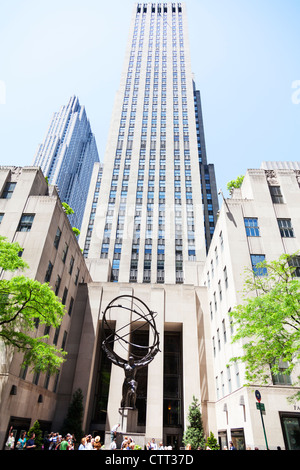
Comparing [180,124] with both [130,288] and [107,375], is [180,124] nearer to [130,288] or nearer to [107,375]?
[130,288]

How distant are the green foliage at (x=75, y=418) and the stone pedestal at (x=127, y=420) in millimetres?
8021

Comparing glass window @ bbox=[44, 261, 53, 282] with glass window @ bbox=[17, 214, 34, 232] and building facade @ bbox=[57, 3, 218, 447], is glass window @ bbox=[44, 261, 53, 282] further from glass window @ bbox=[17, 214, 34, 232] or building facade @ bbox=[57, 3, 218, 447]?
building facade @ bbox=[57, 3, 218, 447]

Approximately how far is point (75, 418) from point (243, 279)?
22727 mm

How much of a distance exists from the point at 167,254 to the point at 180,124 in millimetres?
43328

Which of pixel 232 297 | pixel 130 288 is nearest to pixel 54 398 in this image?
pixel 130 288

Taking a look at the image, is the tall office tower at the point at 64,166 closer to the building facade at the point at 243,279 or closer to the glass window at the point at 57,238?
the glass window at the point at 57,238

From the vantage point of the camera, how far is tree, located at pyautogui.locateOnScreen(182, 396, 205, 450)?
2699 centimetres

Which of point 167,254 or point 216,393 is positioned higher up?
point 167,254

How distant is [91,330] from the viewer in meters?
35.5

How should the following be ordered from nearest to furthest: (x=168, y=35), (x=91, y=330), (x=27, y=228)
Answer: (x=27, y=228), (x=91, y=330), (x=168, y=35)

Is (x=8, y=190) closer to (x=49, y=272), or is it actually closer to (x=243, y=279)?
(x=49, y=272)

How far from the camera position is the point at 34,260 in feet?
88.3

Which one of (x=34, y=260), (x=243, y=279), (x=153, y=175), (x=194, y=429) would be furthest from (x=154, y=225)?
(x=194, y=429)

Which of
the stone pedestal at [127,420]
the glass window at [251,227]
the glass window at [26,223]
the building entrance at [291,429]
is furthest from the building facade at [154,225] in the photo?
the glass window at [26,223]
